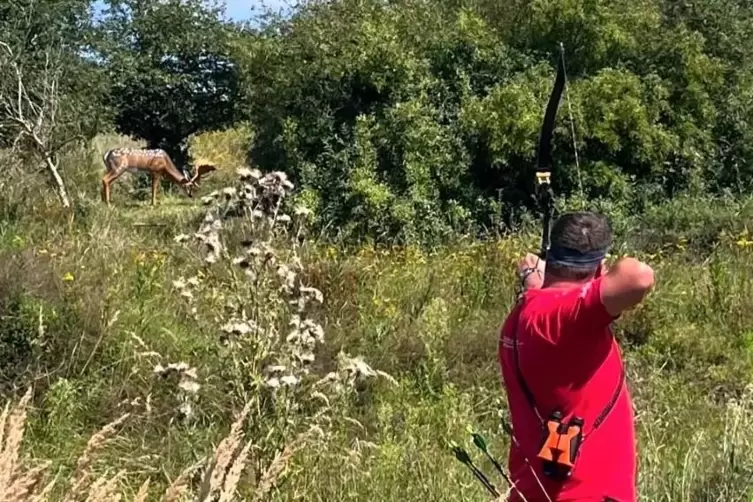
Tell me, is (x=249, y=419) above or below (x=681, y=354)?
above

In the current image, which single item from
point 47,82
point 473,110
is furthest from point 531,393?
point 47,82

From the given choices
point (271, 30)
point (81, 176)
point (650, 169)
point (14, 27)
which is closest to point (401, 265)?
point (650, 169)

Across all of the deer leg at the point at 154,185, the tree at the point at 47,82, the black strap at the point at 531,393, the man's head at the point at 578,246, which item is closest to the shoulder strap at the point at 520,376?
the black strap at the point at 531,393

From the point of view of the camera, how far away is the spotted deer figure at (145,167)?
707 inches

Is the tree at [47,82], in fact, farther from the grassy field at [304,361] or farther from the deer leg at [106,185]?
the grassy field at [304,361]

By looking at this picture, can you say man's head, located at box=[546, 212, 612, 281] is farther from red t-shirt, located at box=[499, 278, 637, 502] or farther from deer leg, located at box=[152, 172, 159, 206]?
deer leg, located at box=[152, 172, 159, 206]

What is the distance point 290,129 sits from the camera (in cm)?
1436

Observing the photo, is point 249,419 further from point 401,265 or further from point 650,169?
point 650,169

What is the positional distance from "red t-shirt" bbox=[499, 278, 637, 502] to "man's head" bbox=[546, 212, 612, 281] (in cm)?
6

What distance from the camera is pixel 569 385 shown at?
3188 mm

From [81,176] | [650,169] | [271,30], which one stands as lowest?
[81,176]

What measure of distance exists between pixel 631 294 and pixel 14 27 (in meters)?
17.5

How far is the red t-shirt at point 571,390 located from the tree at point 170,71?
891 inches

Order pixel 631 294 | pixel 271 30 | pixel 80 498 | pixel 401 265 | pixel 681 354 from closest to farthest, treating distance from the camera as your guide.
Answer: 1. pixel 80 498
2. pixel 631 294
3. pixel 681 354
4. pixel 401 265
5. pixel 271 30
